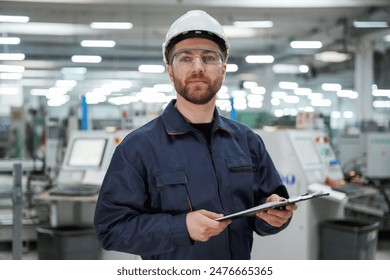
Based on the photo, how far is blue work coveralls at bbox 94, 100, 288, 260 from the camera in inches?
42.3

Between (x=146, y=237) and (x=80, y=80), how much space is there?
5616 mm

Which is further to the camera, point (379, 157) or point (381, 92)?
point (381, 92)

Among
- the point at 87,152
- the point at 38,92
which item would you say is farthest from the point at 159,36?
the point at 87,152

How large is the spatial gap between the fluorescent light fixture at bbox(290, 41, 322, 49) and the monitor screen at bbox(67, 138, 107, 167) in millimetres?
4620

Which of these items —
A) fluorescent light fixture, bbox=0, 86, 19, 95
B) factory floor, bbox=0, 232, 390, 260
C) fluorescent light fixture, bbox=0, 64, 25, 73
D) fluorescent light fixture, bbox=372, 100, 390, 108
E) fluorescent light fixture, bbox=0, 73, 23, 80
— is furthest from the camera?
fluorescent light fixture, bbox=372, 100, 390, 108

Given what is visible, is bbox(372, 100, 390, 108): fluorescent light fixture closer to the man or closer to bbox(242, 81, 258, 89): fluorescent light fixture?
bbox(242, 81, 258, 89): fluorescent light fixture

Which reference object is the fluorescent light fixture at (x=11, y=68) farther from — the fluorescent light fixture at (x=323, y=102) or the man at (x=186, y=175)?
the fluorescent light fixture at (x=323, y=102)

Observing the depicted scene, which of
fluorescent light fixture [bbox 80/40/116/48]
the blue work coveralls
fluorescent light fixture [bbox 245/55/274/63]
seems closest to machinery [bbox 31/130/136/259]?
the blue work coveralls

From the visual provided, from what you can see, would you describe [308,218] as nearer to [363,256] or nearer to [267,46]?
[363,256]

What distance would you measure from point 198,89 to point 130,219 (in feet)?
1.12

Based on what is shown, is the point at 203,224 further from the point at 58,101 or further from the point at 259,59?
the point at 259,59

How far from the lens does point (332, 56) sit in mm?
7223

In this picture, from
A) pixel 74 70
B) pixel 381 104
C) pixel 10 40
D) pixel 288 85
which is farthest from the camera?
pixel 288 85

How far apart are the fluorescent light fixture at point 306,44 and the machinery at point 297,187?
4.28m
